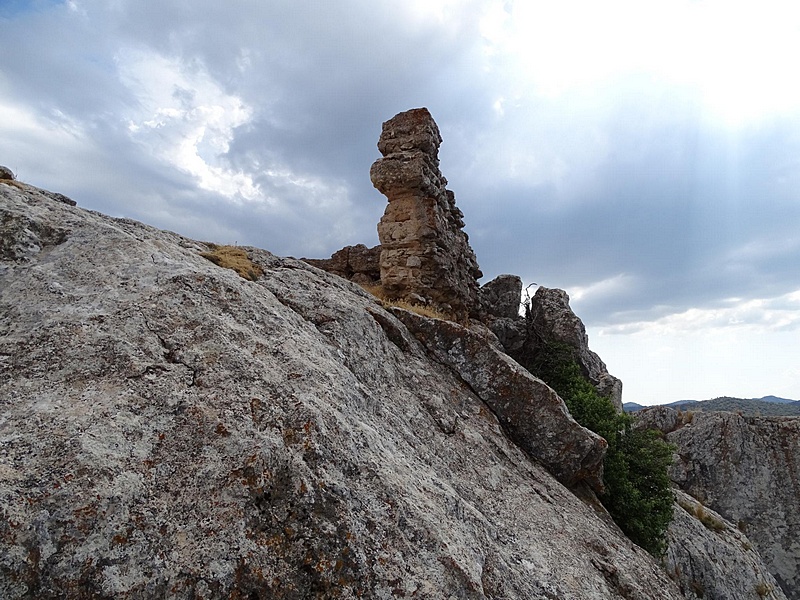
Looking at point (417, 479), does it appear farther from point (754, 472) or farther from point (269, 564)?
point (754, 472)

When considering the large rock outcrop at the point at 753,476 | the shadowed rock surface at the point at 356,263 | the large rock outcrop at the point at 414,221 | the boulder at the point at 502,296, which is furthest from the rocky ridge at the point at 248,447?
the large rock outcrop at the point at 753,476

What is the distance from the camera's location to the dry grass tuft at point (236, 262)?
8.34 m

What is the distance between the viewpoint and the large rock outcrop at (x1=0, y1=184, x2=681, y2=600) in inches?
137

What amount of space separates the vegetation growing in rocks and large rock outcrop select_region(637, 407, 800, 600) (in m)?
8.79

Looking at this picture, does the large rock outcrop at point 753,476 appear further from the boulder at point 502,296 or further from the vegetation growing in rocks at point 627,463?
the boulder at point 502,296

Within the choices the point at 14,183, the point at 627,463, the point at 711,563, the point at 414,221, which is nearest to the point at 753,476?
the point at 711,563

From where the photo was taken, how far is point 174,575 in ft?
11.2

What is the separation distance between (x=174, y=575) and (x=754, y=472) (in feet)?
84.6

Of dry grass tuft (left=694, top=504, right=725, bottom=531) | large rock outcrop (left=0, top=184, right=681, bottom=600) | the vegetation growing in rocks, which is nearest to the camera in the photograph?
large rock outcrop (left=0, top=184, right=681, bottom=600)

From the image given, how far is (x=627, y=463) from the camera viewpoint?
13.0 meters

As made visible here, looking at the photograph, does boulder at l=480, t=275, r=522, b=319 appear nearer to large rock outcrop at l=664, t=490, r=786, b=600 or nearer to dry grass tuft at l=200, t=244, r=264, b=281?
large rock outcrop at l=664, t=490, r=786, b=600

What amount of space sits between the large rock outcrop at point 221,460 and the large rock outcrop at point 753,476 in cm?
1745

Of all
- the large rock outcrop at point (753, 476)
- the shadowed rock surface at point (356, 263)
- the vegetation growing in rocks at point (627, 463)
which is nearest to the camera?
the vegetation growing in rocks at point (627, 463)

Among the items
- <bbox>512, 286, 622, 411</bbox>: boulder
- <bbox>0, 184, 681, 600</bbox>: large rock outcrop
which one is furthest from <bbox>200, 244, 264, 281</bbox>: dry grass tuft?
<bbox>512, 286, 622, 411</bbox>: boulder
